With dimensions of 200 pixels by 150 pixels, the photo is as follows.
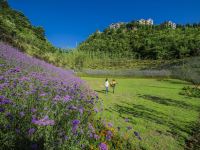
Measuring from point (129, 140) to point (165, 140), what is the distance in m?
1.79

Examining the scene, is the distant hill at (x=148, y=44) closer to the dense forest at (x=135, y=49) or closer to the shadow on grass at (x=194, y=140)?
the dense forest at (x=135, y=49)

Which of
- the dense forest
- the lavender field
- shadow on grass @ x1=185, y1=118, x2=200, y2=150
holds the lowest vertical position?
shadow on grass @ x1=185, y1=118, x2=200, y2=150

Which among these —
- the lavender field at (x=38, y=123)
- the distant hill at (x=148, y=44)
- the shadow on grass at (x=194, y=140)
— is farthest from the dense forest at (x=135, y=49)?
the lavender field at (x=38, y=123)

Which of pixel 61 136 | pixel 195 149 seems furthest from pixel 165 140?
pixel 61 136

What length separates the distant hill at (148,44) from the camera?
130250mm

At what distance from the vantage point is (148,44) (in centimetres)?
15250

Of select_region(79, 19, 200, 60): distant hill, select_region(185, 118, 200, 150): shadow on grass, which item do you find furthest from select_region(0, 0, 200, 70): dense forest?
select_region(185, 118, 200, 150): shadow on grass

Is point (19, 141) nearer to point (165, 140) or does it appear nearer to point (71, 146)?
point (71, 146)

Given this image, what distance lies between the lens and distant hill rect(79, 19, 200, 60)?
130250 mm

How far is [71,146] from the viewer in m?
3.74

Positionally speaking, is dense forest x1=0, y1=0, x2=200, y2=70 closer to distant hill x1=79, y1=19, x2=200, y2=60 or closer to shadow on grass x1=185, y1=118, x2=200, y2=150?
distant hill x1=79, y1=19, x2=200, y2=60

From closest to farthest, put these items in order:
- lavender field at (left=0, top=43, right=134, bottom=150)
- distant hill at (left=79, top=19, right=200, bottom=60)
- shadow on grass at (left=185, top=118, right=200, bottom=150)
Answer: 1. lavender field at (left=0, top=43, right=134, bottom=150)
2. shadow on grass at (left=185, top=118, right=200, bottom=150)
3. distant hill at (left=79, top=19, right=200, bottom=60)

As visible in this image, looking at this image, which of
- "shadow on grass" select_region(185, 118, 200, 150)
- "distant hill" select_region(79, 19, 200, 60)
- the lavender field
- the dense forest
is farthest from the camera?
"distant hill" select_region(79, 19, 200, 60)

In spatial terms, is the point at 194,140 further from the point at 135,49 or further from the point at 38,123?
the point at 135,49
